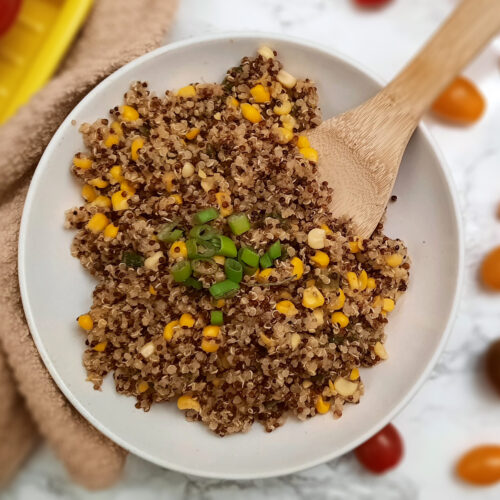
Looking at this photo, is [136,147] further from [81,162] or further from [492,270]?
[492,270]

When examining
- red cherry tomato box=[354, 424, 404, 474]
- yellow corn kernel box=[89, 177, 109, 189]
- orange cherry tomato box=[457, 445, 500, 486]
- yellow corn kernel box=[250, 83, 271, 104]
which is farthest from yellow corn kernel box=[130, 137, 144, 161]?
orange cherry tomato box=[457, 445, 500, 486]

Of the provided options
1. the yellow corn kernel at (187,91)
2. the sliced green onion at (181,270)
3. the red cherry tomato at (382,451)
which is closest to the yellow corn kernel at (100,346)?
the sliced green onion at (181,270)

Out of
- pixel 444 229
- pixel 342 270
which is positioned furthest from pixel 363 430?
pixel 444 229

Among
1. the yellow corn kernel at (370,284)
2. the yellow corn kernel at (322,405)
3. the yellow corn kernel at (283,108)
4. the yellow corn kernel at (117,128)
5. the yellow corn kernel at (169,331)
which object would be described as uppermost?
the yellow corn kernel at (283,108)

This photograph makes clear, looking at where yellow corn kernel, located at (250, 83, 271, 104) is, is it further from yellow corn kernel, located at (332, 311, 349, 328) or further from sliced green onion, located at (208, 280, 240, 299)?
yellow corn kernel, located at (332, 311, 349, 328)

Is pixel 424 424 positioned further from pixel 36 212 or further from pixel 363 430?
pixel 36 212

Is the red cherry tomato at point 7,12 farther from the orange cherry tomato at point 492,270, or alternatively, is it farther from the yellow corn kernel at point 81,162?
the orange cherry tomato at point 492,270
